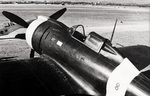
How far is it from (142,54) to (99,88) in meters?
4.56

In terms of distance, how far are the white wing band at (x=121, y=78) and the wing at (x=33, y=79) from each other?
879 millimetres

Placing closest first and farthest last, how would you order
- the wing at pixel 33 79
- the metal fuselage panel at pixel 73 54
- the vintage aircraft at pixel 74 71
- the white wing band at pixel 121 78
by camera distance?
the white wing band at pixel 121 78
the vintage aircraft at pixel 74 71
the wing at pixel 33 79
the metal fuselage panel at pixel 73 54

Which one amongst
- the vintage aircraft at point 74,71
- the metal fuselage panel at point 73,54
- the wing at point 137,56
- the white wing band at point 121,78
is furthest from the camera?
the wing at point 137,56

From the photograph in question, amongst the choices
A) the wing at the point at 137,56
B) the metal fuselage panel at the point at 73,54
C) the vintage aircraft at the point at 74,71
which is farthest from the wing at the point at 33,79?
the wing at the point at 137,56

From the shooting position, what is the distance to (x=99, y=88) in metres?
5.05

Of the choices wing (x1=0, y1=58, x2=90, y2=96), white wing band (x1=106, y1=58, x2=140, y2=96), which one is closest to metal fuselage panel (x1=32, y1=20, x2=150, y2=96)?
white wing band (x1=106, y1=58, x2=140, y2=96)

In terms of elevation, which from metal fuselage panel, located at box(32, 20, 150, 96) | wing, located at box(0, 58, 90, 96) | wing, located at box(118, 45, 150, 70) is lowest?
wing, located at box(118, 45, 150, 70)

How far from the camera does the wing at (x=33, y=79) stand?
15.9ft

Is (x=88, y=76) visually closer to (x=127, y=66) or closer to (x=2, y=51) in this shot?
(x=127, y=66)

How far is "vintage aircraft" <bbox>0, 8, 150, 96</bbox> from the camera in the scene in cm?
453

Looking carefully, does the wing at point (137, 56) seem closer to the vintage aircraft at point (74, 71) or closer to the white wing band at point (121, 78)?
the vintage aircraft at point (74, 71)

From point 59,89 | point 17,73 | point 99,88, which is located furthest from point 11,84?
point 99,88

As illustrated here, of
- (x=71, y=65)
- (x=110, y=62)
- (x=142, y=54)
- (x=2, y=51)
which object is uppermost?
(x=110, y=62)

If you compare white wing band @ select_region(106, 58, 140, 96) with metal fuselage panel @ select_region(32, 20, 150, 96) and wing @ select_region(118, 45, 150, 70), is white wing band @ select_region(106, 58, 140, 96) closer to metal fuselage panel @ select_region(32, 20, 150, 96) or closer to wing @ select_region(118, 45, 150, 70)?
metal fuselage panel @ select_region(32, 20, 150, 96)
